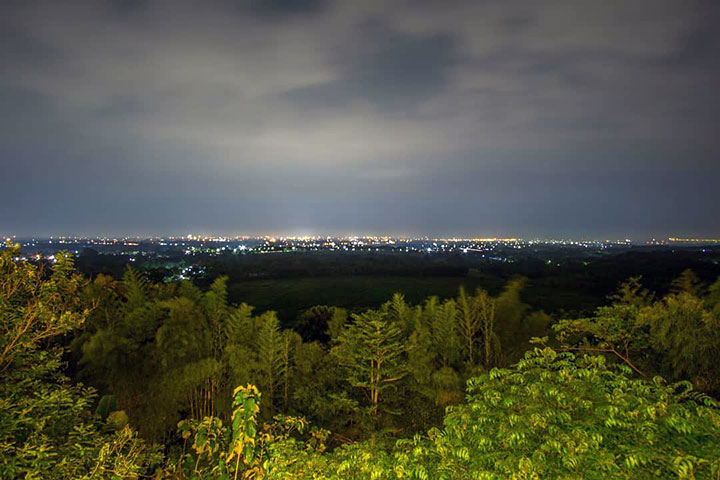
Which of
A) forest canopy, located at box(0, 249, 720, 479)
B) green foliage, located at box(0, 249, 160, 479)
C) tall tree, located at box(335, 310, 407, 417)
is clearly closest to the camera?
forest canopy, located at box(0, 249, 720, 479)

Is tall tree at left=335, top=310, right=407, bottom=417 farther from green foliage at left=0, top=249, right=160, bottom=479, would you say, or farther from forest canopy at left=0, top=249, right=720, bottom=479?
green foliage at left=0, top=249, right=160, bottom=479

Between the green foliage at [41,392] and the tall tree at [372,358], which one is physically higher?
the green foliage at [41,392]

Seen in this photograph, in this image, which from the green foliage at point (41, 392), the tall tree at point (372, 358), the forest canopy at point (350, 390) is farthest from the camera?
the tall tree at point (372, 358)

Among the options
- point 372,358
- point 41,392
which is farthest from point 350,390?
point 41,392

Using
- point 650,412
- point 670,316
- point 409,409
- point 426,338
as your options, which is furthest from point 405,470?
point 426,338

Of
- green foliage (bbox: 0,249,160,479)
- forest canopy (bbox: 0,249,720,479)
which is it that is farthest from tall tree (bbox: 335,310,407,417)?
green foliage (bbox: 0,249,160,479)

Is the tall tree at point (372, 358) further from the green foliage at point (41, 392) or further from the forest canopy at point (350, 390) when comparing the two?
the green foliage at point (41, 392)

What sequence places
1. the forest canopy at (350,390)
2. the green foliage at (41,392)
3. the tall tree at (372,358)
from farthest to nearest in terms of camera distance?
the tall tree at (372,358) < the green foliage at (41,392) < the forest canopy at (350,390)

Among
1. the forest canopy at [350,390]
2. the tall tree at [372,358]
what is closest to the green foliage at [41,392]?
the forest canopy at [350,390]

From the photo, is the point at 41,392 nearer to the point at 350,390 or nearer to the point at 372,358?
the point at 372,358

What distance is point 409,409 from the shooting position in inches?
663

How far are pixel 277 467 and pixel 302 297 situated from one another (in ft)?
169

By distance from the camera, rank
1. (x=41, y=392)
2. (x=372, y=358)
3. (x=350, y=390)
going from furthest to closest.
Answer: (x=350, y=390) < (x=372, y=358) < (x=41, y=392)

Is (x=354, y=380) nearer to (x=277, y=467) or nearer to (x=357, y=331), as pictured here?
(x=357, y=331)
